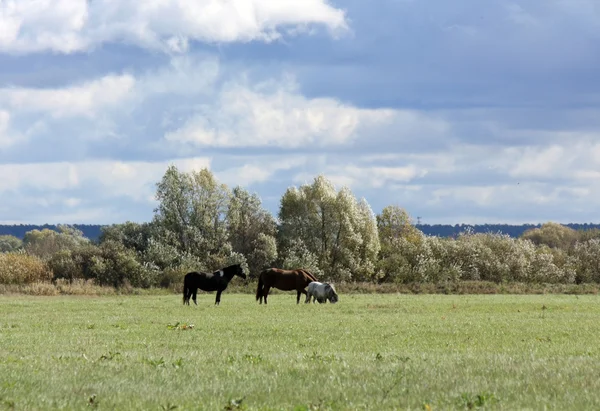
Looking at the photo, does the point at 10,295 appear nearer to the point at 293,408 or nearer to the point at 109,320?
the point at 109,320

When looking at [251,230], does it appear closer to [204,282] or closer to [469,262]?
[469,262]

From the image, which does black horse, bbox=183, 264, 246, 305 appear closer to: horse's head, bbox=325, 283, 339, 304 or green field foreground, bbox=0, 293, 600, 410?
horse's head, bbox=325, 283, 339, 304

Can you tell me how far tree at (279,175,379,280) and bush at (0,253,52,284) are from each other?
2740 cm

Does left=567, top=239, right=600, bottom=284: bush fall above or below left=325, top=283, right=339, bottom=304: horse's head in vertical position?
above

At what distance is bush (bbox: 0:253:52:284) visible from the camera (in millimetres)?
71250

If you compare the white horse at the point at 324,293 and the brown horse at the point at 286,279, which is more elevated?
the brown horse at the point at 286,279

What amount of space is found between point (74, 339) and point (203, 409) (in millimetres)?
12146

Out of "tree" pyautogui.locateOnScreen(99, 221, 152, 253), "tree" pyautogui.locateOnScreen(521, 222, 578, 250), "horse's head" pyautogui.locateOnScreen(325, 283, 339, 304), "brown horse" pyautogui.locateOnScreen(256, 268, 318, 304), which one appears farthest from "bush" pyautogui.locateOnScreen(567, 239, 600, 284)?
"tree" pyautogui.locateOnScreen(521, 222, 578, 250)

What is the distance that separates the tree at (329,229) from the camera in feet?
302

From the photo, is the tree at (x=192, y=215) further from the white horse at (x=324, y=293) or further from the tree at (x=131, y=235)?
the white horse at (x=324, y=293)

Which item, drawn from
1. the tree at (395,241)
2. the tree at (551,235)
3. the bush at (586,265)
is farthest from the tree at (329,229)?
the tree at (551,235)

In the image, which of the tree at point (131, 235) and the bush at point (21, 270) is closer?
the bush at point (21, 270)

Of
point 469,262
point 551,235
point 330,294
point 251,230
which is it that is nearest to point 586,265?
point 469,262

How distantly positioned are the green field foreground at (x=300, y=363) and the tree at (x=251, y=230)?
2302 inches
